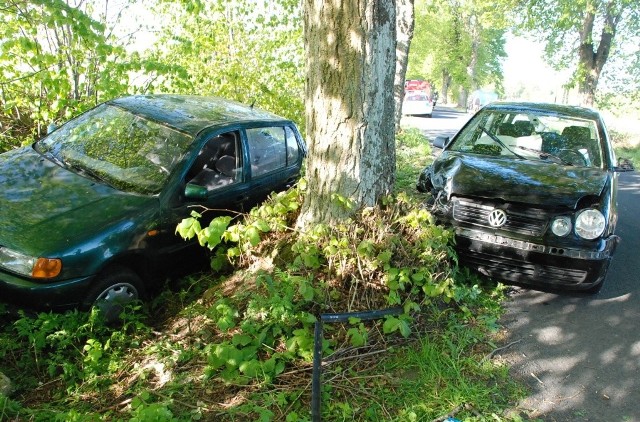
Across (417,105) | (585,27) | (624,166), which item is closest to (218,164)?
(624,166)

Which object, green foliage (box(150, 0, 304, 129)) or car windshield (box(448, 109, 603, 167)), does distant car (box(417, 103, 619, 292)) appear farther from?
green foliage (box(150, 0, 304, 129))

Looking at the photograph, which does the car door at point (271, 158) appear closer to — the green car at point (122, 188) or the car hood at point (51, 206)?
the green car at point (122, 188)

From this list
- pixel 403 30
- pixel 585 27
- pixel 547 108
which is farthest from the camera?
pixel 585 27

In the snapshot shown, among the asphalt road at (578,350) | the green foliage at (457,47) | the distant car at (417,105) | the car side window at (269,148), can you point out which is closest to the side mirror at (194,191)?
the car side window at (269,148)

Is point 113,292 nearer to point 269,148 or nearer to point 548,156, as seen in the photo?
point 269,148

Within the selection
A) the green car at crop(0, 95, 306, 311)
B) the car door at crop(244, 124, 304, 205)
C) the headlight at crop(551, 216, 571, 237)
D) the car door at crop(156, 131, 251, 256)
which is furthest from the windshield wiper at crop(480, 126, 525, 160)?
the car door at crop(156, 131, 251, 256)

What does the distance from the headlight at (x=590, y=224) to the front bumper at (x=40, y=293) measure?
4071mm

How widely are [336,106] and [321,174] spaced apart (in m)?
0.58

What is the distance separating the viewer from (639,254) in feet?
19.6

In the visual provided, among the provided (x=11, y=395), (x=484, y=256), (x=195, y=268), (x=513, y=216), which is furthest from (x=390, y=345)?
(x=11, y=395)

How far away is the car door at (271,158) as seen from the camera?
518 cm

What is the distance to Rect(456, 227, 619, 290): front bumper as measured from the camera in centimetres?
420

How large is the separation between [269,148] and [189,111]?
0.95 m

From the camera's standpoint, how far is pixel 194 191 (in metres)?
4.23
